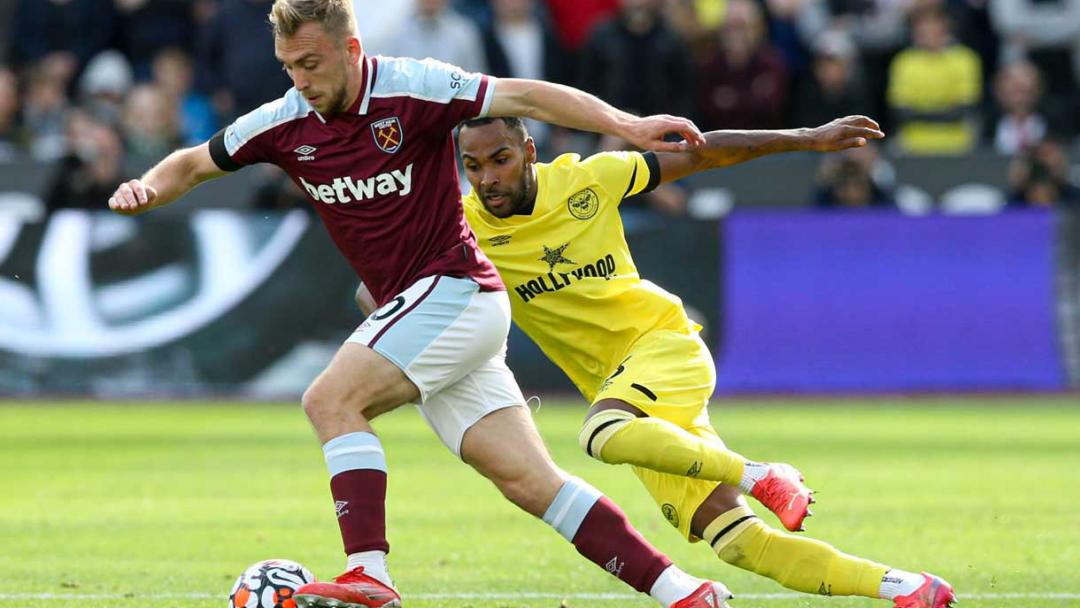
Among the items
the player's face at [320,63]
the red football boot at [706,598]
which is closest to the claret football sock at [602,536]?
the red football boot at [706,598]

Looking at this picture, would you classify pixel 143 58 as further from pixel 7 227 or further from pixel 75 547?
pixel 75 547

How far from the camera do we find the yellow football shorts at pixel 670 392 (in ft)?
21.9

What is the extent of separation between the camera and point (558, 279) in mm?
6926

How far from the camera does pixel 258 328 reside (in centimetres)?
1625

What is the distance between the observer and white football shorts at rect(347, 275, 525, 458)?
20.6ft

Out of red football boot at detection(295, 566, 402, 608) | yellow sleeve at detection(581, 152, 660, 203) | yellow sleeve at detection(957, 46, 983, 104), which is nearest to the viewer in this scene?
red football boot at detection(295, 566, 402, 608)

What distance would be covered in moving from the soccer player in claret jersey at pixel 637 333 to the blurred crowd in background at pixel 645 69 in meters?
9.59

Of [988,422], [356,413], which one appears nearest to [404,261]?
[356,413]

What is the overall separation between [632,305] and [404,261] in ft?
3.37

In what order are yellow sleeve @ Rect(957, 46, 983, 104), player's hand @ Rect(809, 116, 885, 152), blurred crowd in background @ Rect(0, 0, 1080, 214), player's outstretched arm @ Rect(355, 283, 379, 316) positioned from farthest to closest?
yellow sleeve @ Rect(957, 46, 983, 104) < blurred crowd in background @ Rect(0, 0, 1080, 214) < player's outstretched arm @ Rect(355, 283, 379, 316) < player's hand @ Rect(809, 116, 885, 152)

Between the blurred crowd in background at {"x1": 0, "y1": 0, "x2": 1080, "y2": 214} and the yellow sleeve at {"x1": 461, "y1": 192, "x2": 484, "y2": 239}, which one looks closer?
the yellow sleeve at {"x1": 461, "y1": 192, "x2": 484, "y2": 239}

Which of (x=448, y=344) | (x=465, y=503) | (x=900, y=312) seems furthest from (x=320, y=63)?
(x=900, y=312)

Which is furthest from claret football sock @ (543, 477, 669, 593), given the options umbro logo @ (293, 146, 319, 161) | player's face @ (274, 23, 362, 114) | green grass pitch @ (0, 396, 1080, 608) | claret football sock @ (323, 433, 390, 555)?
player's face @ (274, 23, 362, 114)

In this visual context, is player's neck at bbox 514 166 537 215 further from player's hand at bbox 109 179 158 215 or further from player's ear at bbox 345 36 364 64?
player's hand at bbox 109 179 158 215
